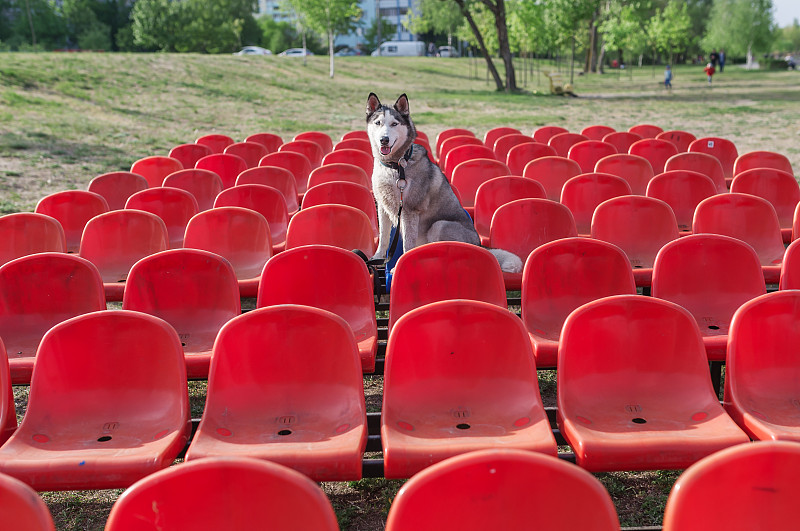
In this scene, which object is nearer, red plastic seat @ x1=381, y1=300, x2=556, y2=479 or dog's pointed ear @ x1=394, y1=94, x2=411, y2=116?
red plastic seat @ x1=381, y1=300, x2=556, y2=479

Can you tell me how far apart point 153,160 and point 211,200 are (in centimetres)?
140

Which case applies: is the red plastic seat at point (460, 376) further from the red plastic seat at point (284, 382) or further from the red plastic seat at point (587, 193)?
the red plastic seat at point (587, 193)

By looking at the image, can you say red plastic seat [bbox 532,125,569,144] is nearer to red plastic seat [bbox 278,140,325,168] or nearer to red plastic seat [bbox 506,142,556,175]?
red plastic seat [bbox 506,142,556,175]

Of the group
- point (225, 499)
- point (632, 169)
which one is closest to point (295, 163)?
point (632, 169)

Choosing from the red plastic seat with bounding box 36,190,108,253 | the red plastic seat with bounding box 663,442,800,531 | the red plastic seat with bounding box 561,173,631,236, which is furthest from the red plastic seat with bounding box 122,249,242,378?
the red plastic seat with bounding box 561,173,631,236

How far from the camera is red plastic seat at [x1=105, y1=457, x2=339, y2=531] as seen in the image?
183 cm

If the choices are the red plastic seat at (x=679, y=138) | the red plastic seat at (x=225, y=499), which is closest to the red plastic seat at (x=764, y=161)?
the red plastic seat at (x=679, y=138)

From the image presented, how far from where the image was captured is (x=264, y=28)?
66562 mm

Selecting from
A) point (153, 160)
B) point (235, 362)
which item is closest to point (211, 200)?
point (153, 160)

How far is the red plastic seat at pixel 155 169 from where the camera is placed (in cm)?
787

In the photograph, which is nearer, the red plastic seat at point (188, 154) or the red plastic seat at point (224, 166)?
the red plastic seat at point (224, 166)

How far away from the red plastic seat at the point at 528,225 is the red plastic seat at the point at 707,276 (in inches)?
43.6

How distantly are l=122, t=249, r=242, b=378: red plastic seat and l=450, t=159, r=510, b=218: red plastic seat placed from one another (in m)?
3.77

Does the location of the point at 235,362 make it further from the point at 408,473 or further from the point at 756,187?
the point at 756,187
